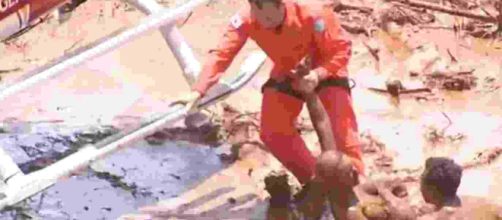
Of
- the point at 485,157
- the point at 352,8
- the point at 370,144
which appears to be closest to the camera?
the point at 485,157

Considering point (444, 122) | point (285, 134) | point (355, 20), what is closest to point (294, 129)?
point (285, 134)

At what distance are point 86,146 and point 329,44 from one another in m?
0.98

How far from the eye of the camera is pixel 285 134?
514 centimetres

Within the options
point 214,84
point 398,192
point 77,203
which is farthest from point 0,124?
point 398,192

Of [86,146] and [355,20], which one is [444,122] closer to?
[355,20]

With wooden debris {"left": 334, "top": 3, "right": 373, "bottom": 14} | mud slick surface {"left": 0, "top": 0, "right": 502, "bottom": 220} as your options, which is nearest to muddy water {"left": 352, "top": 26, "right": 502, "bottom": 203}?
mud slick surface {"left": 0, "top": 0, "right": 502, "bottom": 220}

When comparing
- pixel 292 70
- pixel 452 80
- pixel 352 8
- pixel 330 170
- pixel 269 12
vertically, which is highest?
pixel 269 12

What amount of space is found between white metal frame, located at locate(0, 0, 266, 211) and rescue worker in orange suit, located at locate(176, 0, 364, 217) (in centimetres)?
24

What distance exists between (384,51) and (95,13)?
1442 mm

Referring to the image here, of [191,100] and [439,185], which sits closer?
[439,185]

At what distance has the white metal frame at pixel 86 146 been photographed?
192 inches

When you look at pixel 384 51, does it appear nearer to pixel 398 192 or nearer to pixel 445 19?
pixel 445 19

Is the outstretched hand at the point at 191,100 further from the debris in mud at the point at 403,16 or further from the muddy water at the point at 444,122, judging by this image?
the debris in mud at the point at 403,16

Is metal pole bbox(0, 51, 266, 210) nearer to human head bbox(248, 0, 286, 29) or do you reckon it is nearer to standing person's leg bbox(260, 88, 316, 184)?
standing person's leg bbox(260, 88, 316, 184)
